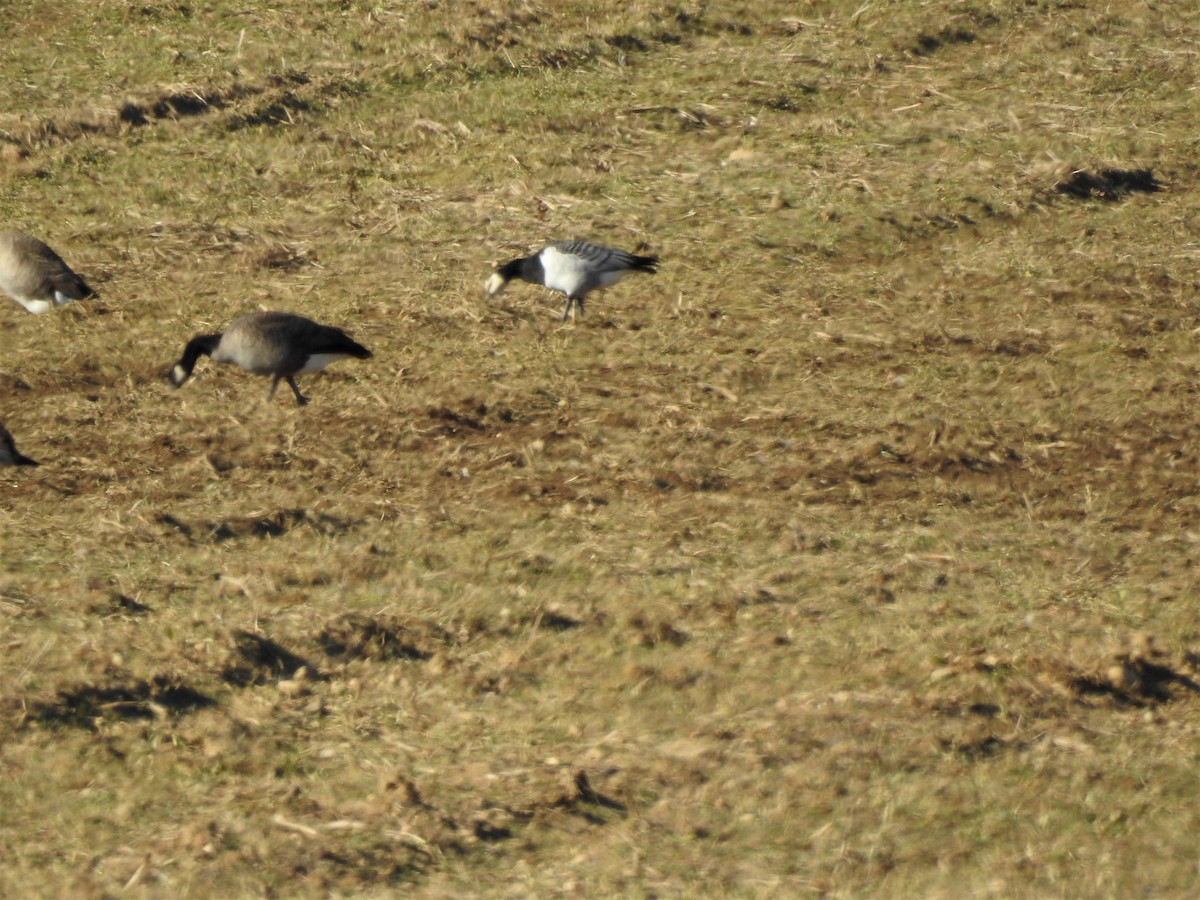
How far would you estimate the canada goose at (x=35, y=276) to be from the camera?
1339 centimetres

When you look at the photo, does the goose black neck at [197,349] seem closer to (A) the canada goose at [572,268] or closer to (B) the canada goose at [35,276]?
(B) the canada goose at [35,276]

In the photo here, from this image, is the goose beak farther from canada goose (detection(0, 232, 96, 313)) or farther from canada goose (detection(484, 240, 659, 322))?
canada goose (detection(0, 232, 96, 313))

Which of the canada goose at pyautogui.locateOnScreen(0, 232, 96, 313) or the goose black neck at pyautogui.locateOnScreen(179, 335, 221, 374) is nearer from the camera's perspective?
the goose black neck at pyautogui.locateOnScreen(179, 335, 221, 374)

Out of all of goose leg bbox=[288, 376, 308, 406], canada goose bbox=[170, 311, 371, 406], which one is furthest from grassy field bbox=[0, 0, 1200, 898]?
canada goose bbox=[170, 311, 371, 406]

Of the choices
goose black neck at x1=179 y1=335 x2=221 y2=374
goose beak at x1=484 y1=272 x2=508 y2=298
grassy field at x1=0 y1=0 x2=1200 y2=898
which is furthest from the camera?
goose beak at x1=484 y1=272 x2=508 y2=298

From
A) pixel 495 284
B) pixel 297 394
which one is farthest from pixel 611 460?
pixel 495 284

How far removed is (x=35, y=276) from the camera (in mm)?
13383

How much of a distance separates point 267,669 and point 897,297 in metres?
7.16

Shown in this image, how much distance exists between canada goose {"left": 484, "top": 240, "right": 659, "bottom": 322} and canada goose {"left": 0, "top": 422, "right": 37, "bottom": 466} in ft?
14.6

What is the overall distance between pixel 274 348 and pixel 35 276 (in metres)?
2.78

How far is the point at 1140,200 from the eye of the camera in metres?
15.7

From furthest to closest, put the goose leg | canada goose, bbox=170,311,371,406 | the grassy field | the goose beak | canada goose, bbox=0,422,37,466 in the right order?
the goose beak < the goose leg < canada goose, bbox=170,311,371,406 < canada goose, bbox=0,422,37,466 < the grassy field

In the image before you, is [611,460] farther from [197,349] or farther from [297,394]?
[197,349]

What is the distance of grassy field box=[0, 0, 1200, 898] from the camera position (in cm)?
816
